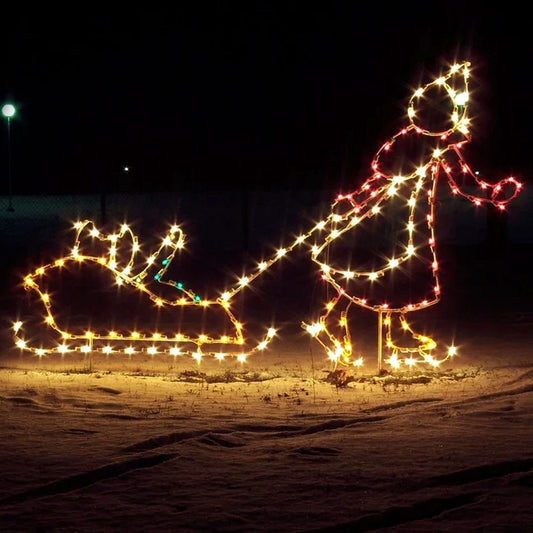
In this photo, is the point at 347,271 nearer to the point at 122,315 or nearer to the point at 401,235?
the point at 122,315

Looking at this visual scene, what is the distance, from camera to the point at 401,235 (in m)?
23.0

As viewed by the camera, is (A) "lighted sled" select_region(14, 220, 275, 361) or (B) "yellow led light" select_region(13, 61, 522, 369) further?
(A) "lighted sled" select_region(14, 220, 275, 361)

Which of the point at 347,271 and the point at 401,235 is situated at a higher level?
the point at 401,235

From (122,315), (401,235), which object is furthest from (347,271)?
(401,235)

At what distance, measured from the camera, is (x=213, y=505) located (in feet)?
16.9

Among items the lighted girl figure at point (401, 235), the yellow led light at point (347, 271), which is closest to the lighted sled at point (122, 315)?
the yellow led light at point (347, 271)

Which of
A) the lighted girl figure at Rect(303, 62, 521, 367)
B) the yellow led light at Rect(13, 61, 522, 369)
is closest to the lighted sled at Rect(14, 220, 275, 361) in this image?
the yellow led light at Rect(13, 61, 522, 369)

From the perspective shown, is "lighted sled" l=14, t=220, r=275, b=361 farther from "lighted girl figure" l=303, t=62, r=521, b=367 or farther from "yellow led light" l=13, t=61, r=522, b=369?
"lighted girl figure" l=303, t=62, r=521, b=367

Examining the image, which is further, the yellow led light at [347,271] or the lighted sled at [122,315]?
the lighted sled at [122,315]

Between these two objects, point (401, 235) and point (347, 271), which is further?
point (401, 235)

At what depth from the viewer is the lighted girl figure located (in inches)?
349

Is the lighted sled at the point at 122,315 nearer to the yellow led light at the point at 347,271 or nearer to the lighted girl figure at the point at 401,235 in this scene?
the yellow led light at the point at 347,271

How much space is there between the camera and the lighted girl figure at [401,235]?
888 cm

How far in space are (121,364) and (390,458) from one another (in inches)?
187
